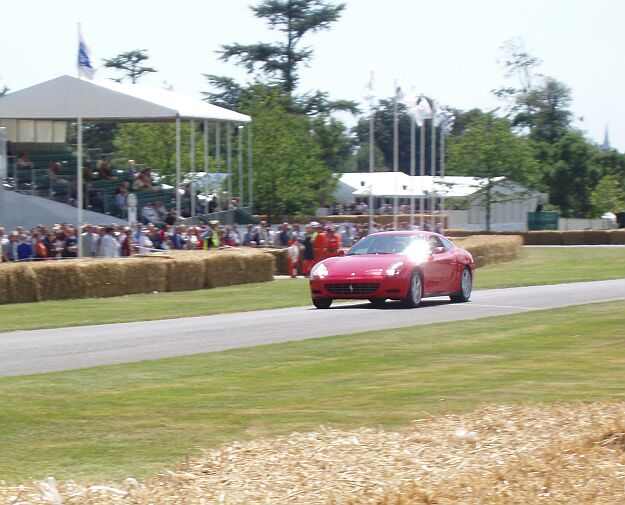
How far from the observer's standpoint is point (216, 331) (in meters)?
16.1

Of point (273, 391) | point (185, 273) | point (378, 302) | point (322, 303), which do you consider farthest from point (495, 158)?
point (273, 391)

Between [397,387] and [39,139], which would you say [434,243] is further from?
[39,139]

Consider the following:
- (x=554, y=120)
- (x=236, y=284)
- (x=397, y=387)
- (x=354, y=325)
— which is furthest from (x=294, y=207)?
(x=554, y=120)

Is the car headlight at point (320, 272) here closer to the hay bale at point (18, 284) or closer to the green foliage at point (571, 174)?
the hay bale at point (18, 284)

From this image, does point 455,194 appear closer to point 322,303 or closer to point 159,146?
point 159,146

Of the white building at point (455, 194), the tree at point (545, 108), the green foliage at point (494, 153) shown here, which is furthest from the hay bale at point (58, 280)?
the tree at point (545, 108)

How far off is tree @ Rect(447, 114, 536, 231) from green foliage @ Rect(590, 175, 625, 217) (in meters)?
13.0

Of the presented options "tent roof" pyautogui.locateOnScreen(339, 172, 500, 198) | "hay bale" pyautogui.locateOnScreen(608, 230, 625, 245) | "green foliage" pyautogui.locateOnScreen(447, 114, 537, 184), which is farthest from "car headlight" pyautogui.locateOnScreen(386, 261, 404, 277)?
"green foliage" pyautogui.locateOnScreen(447, 114, 537, 184)

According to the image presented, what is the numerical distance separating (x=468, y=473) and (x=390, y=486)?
454 millimetres

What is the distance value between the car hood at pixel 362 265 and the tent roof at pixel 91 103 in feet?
61.1

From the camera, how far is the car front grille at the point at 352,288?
1998 cm

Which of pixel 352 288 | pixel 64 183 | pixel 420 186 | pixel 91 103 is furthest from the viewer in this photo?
pixel 420 186

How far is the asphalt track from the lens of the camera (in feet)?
43.0

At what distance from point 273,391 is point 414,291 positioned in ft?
34.2
